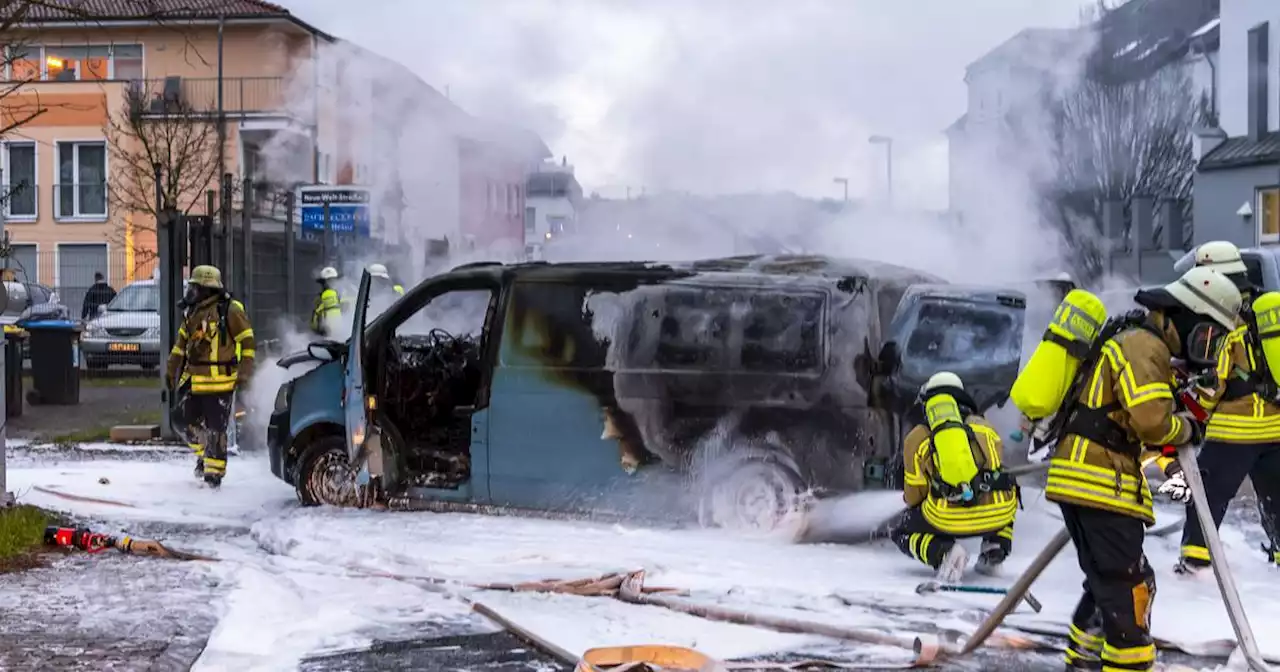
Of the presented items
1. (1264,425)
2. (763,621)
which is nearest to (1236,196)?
(1264,425)

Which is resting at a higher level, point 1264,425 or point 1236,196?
point 1236,196

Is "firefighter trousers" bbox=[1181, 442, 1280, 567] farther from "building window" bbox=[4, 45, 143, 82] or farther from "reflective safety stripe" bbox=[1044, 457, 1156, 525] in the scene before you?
"building window" bbox=[4, 45, 143, 82]

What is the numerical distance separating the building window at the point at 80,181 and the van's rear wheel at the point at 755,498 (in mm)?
29166

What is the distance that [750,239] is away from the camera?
44.6 ft

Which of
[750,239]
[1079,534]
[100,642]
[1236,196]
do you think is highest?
[1236,196]

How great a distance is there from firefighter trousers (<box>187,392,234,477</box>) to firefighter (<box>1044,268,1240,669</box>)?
6.86m

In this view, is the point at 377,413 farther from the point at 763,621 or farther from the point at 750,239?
the point at 750,239

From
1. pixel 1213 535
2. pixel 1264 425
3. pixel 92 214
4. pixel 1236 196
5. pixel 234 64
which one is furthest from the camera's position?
pixel 92 214

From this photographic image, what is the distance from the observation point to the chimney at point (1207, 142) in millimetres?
25391

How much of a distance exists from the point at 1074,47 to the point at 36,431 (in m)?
12.4

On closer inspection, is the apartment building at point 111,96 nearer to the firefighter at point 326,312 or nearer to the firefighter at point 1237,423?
the firefighter at point 326,312

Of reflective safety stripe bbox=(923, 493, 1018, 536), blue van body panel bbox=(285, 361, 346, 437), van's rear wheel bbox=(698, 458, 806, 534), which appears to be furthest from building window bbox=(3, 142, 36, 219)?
reflective safety stripe bbox=(923, 493, 1018, 536)

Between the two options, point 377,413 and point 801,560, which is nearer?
point 801,560

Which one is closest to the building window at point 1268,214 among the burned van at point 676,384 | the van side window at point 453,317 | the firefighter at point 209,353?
the burned van at point 676,384
